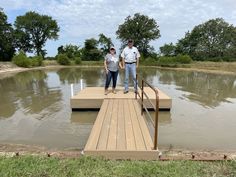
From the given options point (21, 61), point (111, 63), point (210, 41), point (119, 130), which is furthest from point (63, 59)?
point (119, 130)

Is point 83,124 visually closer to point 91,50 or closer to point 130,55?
point 130,55

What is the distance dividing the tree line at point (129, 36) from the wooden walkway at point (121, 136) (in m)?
34.7

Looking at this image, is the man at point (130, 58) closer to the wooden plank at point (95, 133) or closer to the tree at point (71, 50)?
the wooden plank at point (95, 133)

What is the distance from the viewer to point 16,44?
4831 centimetres

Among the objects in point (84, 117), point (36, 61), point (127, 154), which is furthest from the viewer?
point (36, 61)

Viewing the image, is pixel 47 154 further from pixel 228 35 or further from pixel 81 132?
pixel 228 35

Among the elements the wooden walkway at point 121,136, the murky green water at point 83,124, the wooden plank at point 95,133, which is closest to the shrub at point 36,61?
the murky green water at point 83,124

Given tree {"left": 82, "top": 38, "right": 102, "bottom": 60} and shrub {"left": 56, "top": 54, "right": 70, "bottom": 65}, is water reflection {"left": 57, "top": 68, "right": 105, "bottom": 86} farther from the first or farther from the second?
tree {"left": 82, "top": 38, "right": 102, "bottom": 60}

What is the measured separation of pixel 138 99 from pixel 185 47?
41.3 metres

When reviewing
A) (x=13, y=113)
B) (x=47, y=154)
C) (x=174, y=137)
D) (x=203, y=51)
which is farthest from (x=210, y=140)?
(x=203, y=51)

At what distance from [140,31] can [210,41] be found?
12.2 m

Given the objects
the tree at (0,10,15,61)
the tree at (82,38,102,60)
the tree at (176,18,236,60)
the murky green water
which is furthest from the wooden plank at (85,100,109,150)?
the tree at (176,18,236,60)

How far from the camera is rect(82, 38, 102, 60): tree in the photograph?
142ft

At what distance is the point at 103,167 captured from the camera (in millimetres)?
3375
